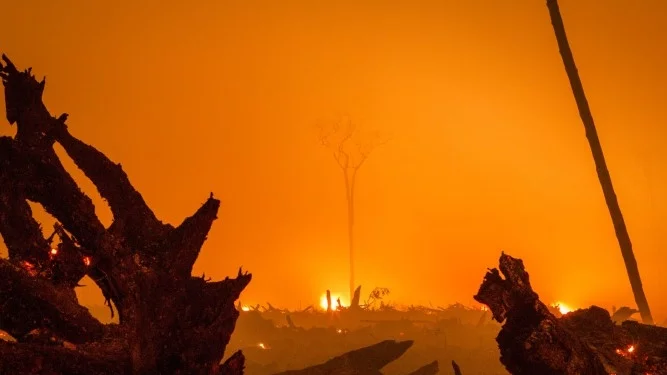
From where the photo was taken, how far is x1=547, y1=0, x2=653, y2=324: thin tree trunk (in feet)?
35.9

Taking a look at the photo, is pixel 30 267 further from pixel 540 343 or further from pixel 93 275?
pixel 540 343

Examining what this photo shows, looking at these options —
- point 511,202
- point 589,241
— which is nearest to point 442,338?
point 589,241

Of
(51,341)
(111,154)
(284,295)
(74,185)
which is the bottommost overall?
(51,341)

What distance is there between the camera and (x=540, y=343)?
354 cm

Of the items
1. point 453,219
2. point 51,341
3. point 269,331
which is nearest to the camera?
point 51,341

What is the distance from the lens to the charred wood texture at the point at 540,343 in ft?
11.8

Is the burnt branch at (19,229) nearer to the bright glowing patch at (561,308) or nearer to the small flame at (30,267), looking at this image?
the small flame at (30,267)

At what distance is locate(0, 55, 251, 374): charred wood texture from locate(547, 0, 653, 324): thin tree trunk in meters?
10.7

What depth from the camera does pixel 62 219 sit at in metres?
3.45

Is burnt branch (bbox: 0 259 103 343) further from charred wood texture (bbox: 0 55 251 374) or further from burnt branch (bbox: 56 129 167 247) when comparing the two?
burnt branch (bbox: 56 129 167 247)

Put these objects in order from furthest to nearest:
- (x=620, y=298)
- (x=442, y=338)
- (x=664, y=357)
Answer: (x=620, y=298), (x=442, y=338), (x=664, y=357)

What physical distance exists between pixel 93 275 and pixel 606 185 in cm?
1225

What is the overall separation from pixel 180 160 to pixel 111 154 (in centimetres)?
1201

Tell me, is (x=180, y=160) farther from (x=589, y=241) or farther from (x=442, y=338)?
(x=442, y=338)
